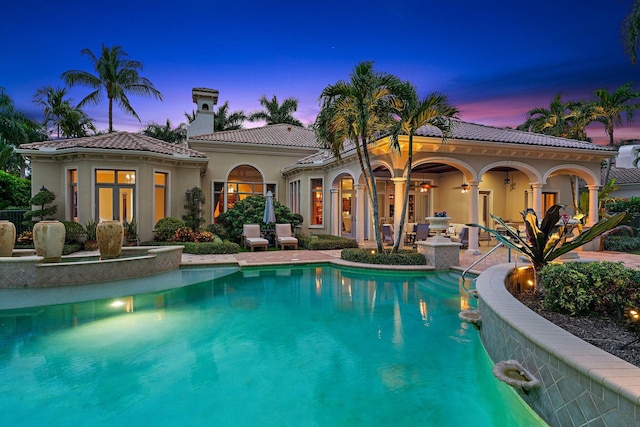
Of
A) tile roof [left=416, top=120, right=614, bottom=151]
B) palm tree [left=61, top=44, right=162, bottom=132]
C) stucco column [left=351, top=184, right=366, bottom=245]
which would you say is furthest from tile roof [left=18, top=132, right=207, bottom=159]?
tile roof [left=416, top=120, right=614, bottom=151]

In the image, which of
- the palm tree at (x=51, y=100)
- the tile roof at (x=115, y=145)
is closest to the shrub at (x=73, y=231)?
the tile roof at (x=115, y=145)

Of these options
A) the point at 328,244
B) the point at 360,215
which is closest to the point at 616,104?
the point at 360,215

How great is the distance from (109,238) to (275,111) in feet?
86.4

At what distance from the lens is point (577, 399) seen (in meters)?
2.65

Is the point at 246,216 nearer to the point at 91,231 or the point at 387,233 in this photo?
the point at 91,231

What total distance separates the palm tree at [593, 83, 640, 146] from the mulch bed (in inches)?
944

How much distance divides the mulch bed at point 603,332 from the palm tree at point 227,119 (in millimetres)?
33628

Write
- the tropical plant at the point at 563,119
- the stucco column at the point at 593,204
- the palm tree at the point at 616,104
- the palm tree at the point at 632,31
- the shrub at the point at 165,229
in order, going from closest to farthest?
1. the palm tree at the point at 632,31
2. the shrub at the point at 165,229
3. the stucco column at the point at 593,204
4. the palm tree at the point at 616,104
5. the tropical plant at the point at 563,119

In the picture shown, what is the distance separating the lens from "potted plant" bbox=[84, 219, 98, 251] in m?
14.3

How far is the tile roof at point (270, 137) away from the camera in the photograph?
20984 mm

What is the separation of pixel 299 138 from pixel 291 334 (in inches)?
757

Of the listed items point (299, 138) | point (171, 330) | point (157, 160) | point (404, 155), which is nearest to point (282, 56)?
point (299, 138)

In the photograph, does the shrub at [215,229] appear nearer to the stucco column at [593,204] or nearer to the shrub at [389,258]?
the shrub at [389,258]

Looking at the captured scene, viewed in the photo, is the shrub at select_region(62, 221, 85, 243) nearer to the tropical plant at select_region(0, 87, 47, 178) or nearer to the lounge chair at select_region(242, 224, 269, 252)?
the lounge chair at select_region(242, 224, 269, 252)
